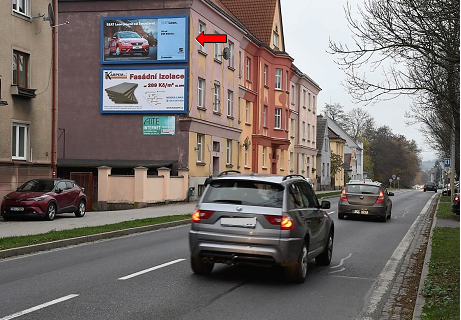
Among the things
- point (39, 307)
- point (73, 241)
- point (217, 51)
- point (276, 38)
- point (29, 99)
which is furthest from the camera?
point (276, 38)

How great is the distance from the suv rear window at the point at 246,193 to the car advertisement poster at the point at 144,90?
25.1 meters

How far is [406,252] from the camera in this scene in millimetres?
14297

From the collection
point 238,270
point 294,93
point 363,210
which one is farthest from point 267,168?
point 238,270

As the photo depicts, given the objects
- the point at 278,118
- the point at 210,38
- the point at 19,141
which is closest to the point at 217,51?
the point at 210,38

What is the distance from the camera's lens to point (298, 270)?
372 inches

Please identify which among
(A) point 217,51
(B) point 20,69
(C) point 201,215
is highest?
(A) point 217,51

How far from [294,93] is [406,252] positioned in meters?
47.9

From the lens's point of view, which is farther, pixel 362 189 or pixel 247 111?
pixel 247 111

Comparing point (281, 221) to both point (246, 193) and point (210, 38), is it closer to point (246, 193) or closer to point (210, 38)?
point (246, 193)

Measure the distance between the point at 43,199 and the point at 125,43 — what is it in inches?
632

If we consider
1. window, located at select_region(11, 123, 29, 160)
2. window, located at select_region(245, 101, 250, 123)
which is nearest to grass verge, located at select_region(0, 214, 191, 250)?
window, located at select_region(11, 123, 29, 160)

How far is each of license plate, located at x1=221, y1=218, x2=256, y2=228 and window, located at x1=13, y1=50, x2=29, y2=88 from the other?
17.4m

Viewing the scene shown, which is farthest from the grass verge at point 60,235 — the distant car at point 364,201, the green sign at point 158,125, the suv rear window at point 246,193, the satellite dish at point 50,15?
the green sign at point 158,125

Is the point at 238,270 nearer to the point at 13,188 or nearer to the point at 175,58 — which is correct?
the point at 13,188
